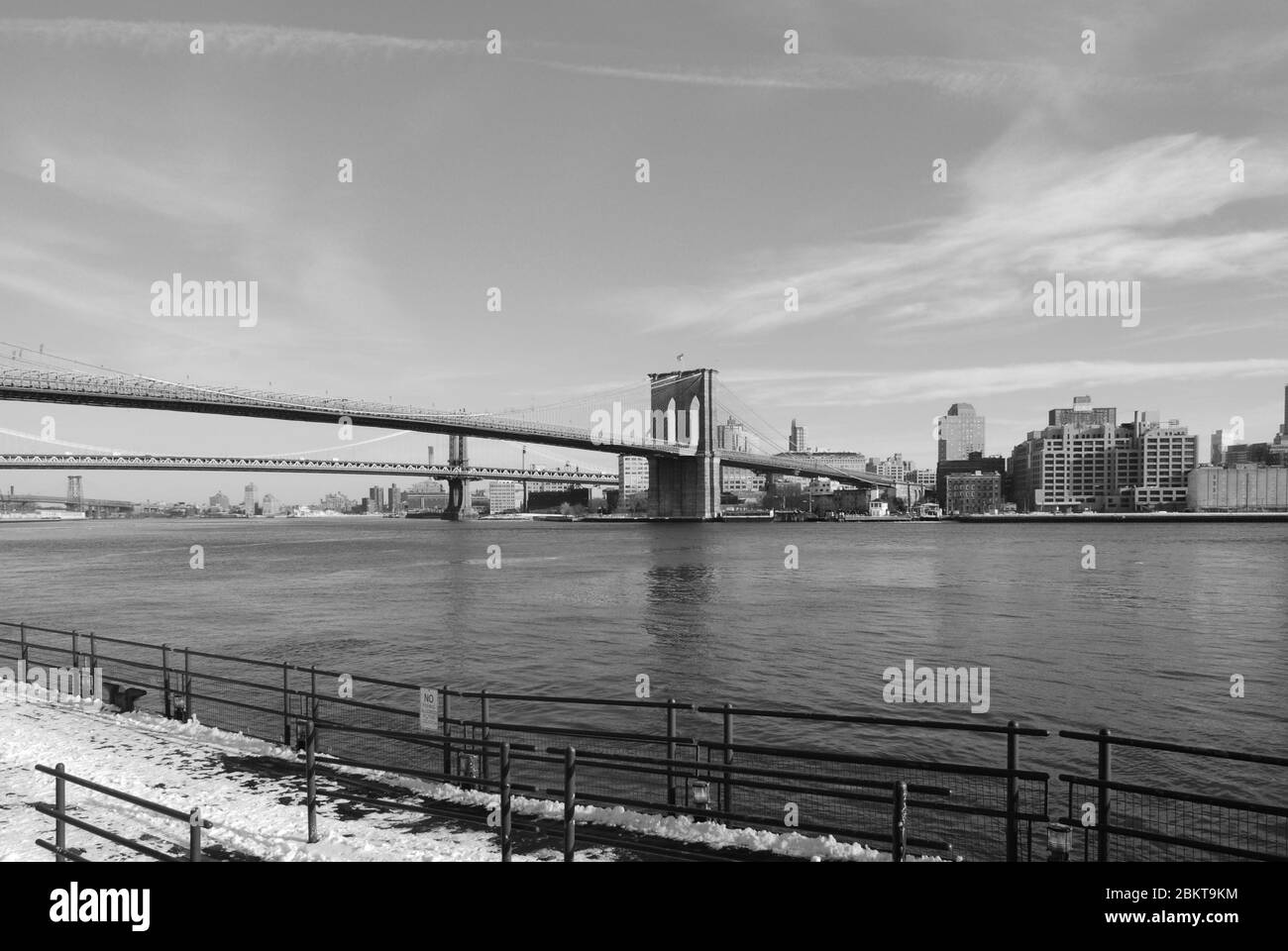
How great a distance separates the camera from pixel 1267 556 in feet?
231

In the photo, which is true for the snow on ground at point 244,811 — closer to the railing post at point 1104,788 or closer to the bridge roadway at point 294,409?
the railing post at point 1104,788

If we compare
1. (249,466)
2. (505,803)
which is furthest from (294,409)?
(505,803)

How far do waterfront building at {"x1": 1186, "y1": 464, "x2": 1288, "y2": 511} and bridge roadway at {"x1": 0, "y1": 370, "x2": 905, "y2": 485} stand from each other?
113337 mm

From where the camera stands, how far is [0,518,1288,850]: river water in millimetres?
18828

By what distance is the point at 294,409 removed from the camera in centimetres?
8850

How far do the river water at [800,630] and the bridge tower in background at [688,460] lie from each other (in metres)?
74.4

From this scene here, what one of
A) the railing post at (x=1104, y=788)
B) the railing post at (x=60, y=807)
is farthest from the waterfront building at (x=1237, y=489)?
the railing post at (x=60, y=807)

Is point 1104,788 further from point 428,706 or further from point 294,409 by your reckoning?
point 294,409

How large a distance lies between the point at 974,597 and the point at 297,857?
127 feet

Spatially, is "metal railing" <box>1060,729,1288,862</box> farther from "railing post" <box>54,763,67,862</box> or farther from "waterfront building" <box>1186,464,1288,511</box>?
"waterfront building" <box>1186,464,1288,511</box>

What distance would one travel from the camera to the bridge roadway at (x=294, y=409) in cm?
7200

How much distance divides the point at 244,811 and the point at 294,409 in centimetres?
8587
